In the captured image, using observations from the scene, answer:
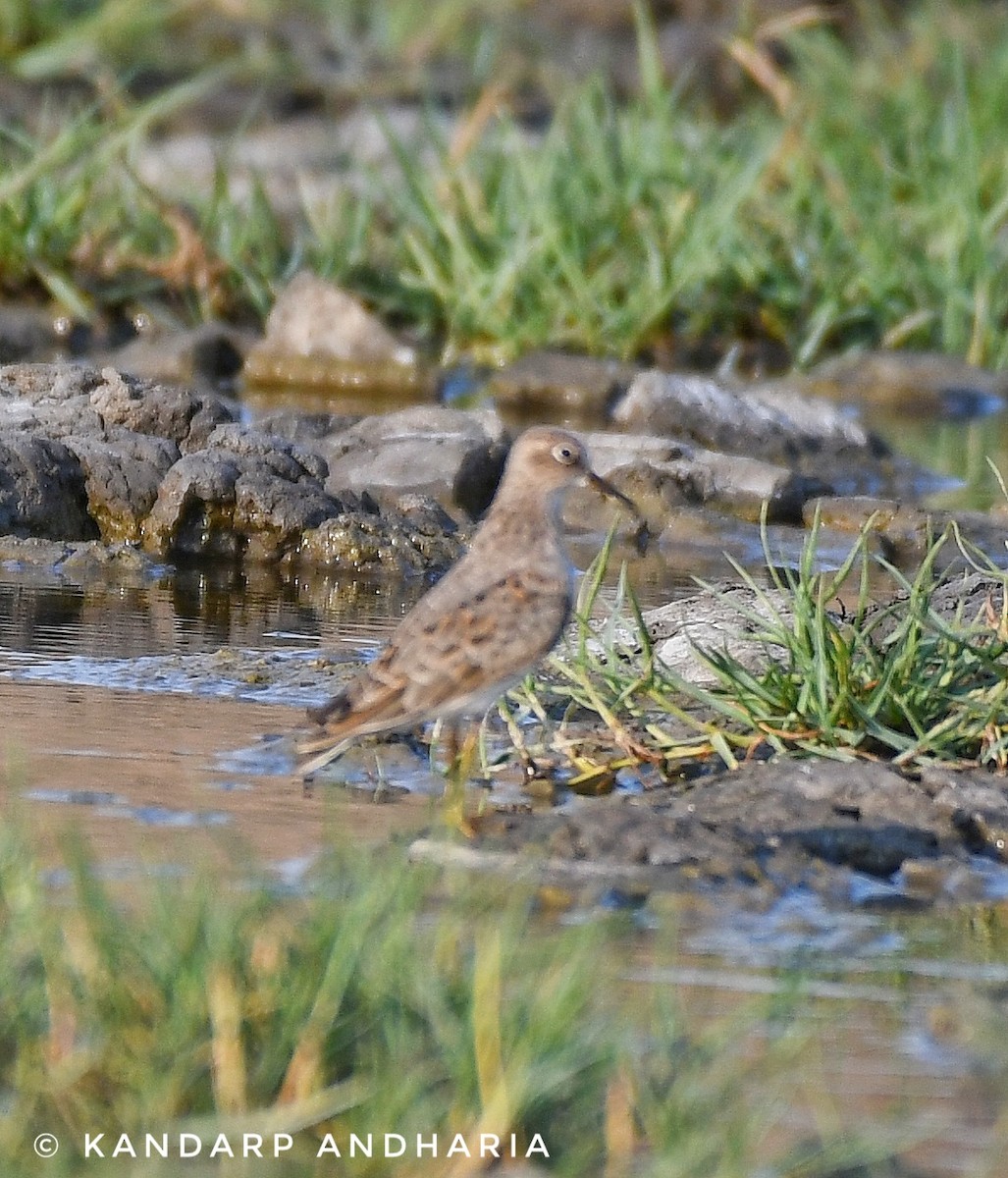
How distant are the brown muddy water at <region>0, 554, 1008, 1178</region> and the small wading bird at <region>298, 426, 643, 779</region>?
20 cm

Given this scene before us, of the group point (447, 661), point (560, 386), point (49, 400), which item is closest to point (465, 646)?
point (447, 661)

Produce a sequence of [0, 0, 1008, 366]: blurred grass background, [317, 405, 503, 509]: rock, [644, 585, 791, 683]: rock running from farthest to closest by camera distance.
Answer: [0, 0, 1008, 366]: blurred grass background → [317, 405, 503, 509]: rock → [644, 585, 791, 683]: rock

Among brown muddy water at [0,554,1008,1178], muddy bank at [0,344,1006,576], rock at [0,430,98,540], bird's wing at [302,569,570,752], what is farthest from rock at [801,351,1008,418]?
bird's wing at [302,569,570,752]

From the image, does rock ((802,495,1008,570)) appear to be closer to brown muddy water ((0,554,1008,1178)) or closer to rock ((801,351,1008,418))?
brown muddy water ((0,554,1008,1178))

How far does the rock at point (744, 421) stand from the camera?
400 inches

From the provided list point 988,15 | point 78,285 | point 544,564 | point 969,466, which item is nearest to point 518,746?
point 544,564

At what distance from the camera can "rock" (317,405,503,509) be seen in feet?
28.5

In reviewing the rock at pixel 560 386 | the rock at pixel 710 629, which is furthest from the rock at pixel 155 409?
the rock at pixel 560 386

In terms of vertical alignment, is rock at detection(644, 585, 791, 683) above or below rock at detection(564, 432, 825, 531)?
below

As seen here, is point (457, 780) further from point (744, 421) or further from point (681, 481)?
point (744, 421)

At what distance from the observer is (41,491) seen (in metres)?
7.50

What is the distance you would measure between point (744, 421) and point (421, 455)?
1.98m

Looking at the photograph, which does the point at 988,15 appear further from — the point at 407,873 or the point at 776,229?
the point at 407,873

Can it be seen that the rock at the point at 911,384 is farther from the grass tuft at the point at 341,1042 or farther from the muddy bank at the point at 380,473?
the grass tuft at the point at 341,1042
